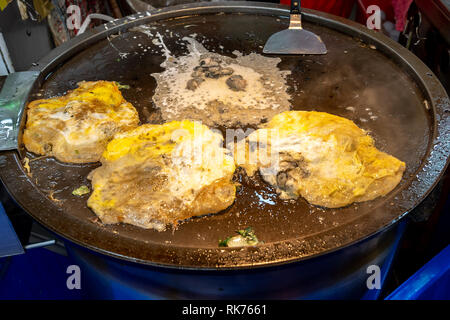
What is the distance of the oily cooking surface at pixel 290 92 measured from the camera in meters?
1.62

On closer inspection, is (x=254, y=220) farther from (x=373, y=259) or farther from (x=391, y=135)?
(x=391, y=135)

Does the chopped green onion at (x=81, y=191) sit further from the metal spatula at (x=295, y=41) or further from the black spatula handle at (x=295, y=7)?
the black spatula handle at (x=295, y=7)

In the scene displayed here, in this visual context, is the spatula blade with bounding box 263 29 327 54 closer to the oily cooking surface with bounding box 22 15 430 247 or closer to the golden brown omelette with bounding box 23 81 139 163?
the oily cooking surface with bounding box 22 15 430 247

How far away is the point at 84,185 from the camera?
1800 millimetres

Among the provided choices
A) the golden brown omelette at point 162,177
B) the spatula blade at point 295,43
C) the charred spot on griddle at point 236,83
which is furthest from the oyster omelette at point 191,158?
the spatula blade at point 295,43

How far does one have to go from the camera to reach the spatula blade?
2.56m

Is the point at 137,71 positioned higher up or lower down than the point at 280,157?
higher up

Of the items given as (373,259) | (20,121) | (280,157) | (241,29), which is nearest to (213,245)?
(280,157)

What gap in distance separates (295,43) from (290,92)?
1.57 feet

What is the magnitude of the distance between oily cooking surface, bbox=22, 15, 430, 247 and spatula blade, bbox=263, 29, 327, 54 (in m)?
0.06

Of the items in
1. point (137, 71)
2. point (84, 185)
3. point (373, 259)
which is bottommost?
point (373, 259)

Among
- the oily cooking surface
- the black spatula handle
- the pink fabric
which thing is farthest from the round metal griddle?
the pink fabric

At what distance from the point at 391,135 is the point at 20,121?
6.45 feet

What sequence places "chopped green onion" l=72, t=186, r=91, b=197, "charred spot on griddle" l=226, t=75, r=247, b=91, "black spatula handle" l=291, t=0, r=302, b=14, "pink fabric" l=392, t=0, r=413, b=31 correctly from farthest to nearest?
"pink fabric" l=392, t=0, r=413, b=31 < "black spatula handle" l=291, t=0, r=302, b=14 < "charred spot on griddle" l=226, t=75, r=247, b=91 < "chopped green onion" l=72, t=186, r=91, b=197
